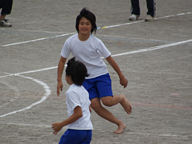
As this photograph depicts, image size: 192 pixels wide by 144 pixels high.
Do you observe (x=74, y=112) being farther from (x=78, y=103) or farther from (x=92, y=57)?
(x=92, y=57)

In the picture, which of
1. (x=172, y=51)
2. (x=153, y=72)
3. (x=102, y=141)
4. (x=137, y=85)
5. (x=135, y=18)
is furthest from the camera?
(x=135, y=18)

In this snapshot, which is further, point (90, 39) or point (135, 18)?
point (135, 18)

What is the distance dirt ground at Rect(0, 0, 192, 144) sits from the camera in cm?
550

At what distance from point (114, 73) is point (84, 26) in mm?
3774

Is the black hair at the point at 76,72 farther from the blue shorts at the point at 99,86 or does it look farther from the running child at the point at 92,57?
the blue shorts at the point at 99,86

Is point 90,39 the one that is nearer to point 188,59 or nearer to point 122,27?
point 188,59

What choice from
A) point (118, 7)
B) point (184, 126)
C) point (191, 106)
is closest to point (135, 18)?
point (118, 7)

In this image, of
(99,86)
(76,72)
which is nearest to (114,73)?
(99,86)

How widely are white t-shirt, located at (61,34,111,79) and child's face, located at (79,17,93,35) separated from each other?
126 mm

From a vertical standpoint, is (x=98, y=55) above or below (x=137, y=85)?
above

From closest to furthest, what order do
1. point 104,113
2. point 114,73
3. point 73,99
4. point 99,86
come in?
point 73,99
point 99,86
point 104,113
point 114,73

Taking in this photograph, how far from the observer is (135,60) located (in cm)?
988

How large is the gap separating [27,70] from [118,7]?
10019mm

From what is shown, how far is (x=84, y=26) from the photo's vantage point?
516 cm
